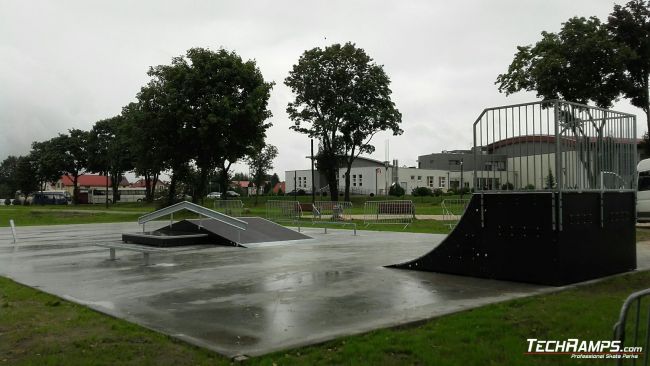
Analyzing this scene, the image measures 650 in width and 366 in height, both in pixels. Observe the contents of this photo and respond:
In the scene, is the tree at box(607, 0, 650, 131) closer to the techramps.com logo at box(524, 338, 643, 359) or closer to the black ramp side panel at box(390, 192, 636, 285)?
the black ramp side panel at box(390, 192, 636, 285)

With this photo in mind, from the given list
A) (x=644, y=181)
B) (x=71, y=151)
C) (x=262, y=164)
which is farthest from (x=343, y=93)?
(x=71, y=151)

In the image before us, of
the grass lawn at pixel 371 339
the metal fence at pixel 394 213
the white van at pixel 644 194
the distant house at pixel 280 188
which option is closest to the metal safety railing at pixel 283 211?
the metal fence at pixel 394 213

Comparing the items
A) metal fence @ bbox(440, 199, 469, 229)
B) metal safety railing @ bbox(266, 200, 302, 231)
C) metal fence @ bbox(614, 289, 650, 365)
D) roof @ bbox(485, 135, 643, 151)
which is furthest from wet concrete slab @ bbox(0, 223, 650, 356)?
metal fence @ bbox(440, 199, 469, 229)

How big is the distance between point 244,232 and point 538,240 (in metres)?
9.95

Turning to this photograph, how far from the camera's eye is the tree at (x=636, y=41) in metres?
24.4

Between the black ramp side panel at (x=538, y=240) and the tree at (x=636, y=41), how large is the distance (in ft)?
57.3

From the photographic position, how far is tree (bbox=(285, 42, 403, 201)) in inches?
2302

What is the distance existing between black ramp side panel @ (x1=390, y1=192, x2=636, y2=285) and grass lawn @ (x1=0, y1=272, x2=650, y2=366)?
1.38 m

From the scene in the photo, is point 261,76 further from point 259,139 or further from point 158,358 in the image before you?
point 158,358

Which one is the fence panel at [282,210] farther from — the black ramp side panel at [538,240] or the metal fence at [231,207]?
the black ramp side panel at [538,240]

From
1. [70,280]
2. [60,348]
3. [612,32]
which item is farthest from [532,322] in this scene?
[612,32]

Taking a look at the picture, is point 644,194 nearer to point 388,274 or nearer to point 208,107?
point 388,274

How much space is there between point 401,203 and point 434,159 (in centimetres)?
7953

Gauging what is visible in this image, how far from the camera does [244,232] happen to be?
16562 millimetres
